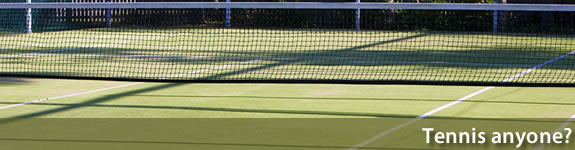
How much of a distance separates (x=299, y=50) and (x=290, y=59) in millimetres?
2292

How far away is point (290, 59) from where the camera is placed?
48.5 ft

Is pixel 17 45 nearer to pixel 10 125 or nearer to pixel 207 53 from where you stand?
pixel 207 53

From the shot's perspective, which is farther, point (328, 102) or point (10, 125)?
point (328, 102)

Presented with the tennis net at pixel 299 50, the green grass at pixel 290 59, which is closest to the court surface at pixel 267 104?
the tennis net at pixel 299 50

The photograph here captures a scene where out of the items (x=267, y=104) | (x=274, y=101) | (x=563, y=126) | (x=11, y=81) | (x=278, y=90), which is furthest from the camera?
(x=11, y=81)

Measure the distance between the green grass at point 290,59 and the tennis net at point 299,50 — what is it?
2 centimetres

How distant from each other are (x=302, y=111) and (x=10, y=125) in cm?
269

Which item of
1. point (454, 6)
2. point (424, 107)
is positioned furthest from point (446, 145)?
point (454, 6)

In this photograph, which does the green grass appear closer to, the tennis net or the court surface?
the tennis net

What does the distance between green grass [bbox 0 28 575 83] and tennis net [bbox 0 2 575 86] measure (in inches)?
0.7

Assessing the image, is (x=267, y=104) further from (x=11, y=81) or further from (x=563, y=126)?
(x=11, y=81)

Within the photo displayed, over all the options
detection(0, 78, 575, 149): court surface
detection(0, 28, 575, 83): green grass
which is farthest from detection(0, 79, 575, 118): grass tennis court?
detection(0, 28, 575, 83): green grass

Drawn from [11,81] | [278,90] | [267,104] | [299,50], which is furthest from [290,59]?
[267,104]

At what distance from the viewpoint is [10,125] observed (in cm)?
734
